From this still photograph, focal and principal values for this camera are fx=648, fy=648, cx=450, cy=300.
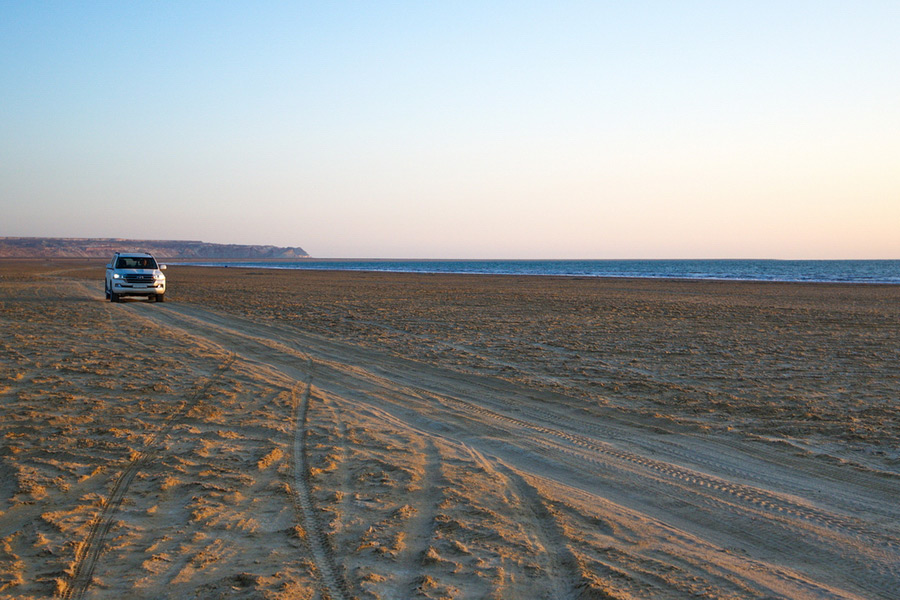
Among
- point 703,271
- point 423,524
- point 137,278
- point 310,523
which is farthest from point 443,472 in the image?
point 703,271

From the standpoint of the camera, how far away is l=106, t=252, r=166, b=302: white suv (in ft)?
71.8

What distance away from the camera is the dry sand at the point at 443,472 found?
3592 millimetres

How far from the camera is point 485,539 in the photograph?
404 cm

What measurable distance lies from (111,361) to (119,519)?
21.0ft

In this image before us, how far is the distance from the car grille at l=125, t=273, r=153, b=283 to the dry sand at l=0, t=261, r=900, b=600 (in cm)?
1032

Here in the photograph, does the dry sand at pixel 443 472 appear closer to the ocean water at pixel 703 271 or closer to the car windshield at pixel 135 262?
the car windshield at pixel 135 262

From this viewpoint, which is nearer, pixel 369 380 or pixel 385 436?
pixel 385 436

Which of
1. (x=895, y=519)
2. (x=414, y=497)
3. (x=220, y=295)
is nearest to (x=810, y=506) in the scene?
(x=895, y=519)

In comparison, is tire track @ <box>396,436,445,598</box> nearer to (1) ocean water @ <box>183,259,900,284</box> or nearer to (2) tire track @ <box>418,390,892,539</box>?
(2) tire track @ <box>418,390,892,539</box>

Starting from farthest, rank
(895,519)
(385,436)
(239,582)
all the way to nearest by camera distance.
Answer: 1. (385,436)
2. (895,519)
3. (239,582)

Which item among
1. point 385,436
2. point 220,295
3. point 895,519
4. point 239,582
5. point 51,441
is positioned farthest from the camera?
point 220,295

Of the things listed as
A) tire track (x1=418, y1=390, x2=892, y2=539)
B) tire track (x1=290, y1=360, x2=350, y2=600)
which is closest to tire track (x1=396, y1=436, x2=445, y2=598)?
tire track (x1=290, y1=360, x2=350, y2=600)

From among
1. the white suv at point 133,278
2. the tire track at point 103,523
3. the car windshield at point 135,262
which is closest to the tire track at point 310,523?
the tire track at point 103,523

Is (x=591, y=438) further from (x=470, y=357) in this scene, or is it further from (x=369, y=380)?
(x=470, y=357)
